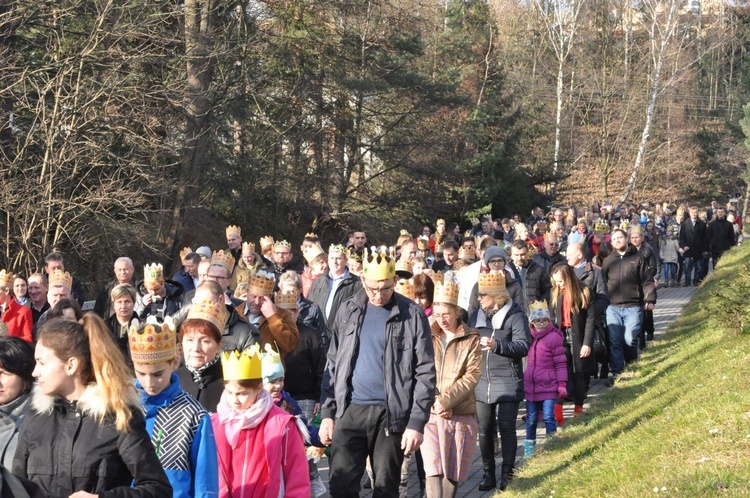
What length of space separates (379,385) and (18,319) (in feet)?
17.0

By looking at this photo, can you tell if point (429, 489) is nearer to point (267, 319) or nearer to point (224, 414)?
point (267, 319)

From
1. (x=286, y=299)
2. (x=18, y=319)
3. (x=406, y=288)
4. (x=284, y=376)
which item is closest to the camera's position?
(x=284, y=376)

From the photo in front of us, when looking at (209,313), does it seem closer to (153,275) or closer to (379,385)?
(379,385)

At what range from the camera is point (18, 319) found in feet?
33.1

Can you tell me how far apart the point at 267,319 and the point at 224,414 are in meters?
2.70

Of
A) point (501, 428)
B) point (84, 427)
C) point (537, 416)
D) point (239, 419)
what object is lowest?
point (537, 416)

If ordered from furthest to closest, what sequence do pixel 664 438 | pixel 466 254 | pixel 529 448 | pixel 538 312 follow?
pixel 466 254
pixel 538 312
pixel 529 448
pixel 664 438

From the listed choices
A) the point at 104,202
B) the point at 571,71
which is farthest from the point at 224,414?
the point at 571,71

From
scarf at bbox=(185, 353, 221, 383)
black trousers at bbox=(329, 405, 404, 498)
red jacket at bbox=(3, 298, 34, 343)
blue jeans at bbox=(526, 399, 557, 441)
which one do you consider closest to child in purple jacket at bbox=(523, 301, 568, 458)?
blue jeans at bbox=(526, 399, 557, 441)

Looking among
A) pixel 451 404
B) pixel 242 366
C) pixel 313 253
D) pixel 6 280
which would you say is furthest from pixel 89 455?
pixel 313 253

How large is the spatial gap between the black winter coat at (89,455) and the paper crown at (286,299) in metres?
4.47

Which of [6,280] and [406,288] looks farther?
[6,280]

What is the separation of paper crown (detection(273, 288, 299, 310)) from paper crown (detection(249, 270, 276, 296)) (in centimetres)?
22

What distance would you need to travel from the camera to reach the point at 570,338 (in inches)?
471
